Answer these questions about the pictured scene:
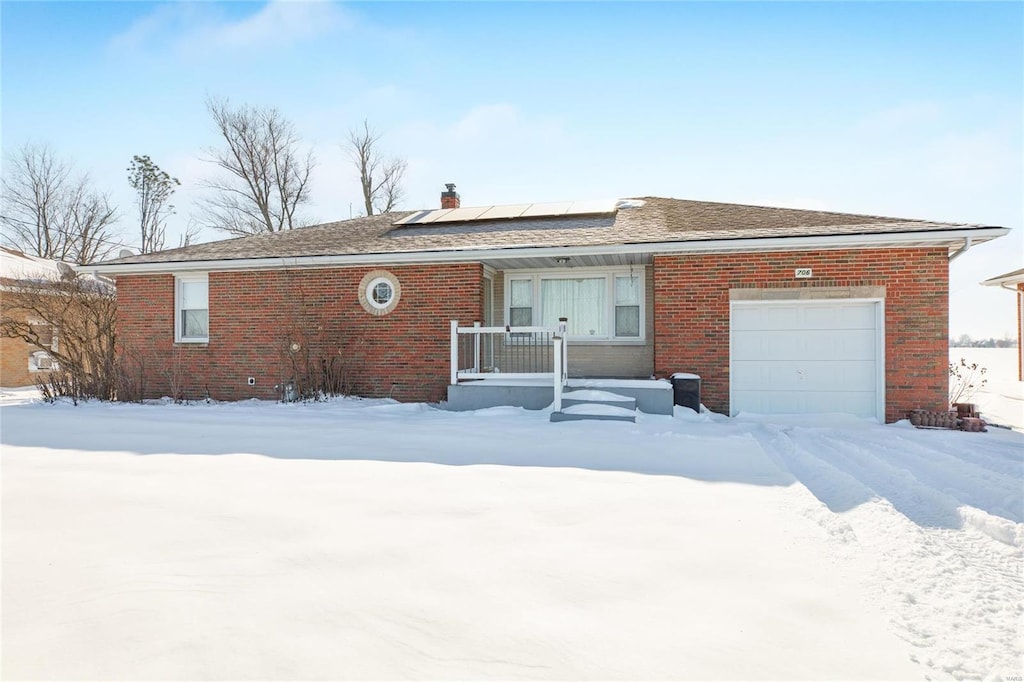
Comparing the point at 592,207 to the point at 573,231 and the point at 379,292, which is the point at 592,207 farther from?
the point at 379,292

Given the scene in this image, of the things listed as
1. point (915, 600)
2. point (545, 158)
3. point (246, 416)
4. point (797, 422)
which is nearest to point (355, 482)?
point (915, 600)

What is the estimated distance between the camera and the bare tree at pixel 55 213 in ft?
82.1

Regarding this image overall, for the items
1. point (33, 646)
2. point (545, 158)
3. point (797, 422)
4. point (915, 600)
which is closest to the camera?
point (33, 646)

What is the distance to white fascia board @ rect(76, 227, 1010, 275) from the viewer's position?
322 inches

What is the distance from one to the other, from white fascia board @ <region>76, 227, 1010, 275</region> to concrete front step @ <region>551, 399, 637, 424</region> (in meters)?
2.72

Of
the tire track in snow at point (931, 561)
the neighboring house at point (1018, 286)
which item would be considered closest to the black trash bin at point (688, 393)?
the tire track in snow at point (931, 561)

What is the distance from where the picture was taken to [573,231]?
10.4 m

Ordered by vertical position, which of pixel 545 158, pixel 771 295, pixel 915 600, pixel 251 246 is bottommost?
pixel 915 600

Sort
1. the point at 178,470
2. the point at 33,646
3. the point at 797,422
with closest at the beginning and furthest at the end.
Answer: the point at 33,646
the point at 178,470
the point at 797,422

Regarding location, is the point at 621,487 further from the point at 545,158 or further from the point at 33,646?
the point at 545,158

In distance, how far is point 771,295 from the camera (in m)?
8.97

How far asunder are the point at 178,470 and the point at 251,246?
315 inches

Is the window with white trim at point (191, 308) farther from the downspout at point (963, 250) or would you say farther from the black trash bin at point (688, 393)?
the downspout at point (963, 250)

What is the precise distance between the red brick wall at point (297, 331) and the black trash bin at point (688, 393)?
3844 millimetres
